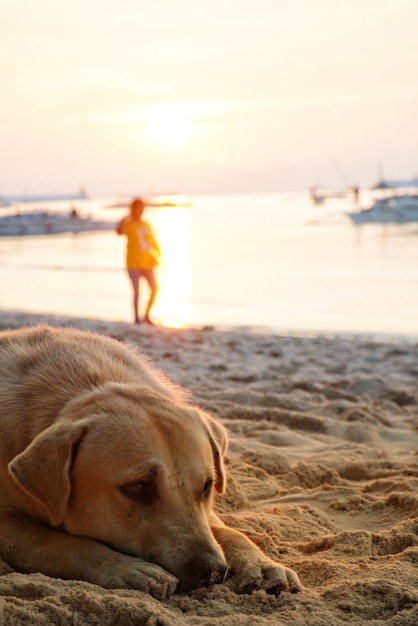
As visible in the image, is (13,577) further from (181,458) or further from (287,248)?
(287,248)

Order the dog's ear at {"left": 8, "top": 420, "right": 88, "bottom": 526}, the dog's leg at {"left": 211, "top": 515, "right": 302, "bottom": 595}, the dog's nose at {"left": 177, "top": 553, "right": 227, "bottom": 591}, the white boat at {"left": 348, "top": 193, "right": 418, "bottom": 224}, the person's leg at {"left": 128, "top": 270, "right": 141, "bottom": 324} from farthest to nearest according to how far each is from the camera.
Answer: the white boat at {"left": 348, "top": 193, "right": 418, "bottom": 224}
the person's leg at {"left": 128, "top": 270, "right": 141, "bottom": 324}
the dog's leg at {"left": 211, "top": 515, "right": 302, "bottom": 595}
the dog's ear at {"left": 8, "top": 420, "right": 88, "bottom": 526}
the dog's nose at {"left": 177, "top": 553, "right": 227, "bottom": 591}

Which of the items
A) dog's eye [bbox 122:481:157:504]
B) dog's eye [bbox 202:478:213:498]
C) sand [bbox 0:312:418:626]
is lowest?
sand [bbox 0:312:418:626]

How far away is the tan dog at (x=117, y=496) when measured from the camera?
3104mm

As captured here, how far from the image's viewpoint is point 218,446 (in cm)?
368

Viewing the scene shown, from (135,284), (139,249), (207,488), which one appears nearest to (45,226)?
(135,284)

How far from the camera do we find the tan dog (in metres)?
3.10

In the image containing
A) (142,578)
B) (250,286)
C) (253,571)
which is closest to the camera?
(142,578)

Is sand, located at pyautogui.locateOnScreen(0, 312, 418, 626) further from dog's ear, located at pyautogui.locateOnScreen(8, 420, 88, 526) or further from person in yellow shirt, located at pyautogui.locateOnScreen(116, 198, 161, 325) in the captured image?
person in yellow shirt, located at pyautogui.locateOnScreen(116, 198, 161, 325)

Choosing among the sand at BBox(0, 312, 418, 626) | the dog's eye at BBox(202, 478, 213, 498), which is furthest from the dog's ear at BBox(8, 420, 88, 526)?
the dog's eye at BBox(202, 478, 213, 498)

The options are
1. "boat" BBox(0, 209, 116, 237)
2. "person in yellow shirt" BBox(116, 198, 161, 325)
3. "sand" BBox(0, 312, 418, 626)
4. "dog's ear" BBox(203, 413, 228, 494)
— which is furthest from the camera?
"boat" BBox(0, 209, 116, 237)

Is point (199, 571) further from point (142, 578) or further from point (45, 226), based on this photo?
point (45, 226)

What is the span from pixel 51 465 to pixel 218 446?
0.83 meters

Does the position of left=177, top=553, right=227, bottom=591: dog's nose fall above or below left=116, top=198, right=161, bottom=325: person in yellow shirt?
below

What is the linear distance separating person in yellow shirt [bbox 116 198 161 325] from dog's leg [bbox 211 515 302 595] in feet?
35.7
